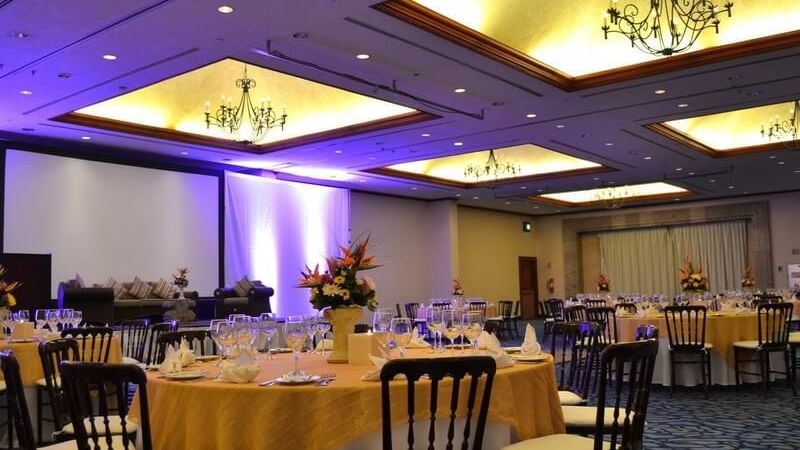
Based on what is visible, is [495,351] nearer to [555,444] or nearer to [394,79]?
[555,444]

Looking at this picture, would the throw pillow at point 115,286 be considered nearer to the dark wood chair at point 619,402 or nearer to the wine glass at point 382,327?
the wine glass at point 382,327

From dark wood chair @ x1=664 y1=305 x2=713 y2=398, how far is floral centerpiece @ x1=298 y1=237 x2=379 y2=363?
483cm

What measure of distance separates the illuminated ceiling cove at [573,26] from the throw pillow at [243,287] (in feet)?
24.1

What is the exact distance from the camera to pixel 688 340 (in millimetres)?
7387

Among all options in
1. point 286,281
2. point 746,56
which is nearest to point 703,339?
point 746,56

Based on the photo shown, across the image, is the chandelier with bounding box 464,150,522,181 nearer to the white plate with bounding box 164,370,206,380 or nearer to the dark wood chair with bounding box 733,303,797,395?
the dark wood chair with bounding box 733,303,797,395

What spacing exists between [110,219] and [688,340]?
9.32 metres

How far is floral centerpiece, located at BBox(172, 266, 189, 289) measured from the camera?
12.1m

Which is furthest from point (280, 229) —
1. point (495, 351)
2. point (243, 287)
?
point (495, 351)

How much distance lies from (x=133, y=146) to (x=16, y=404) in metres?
9.52

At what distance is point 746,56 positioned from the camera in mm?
7461

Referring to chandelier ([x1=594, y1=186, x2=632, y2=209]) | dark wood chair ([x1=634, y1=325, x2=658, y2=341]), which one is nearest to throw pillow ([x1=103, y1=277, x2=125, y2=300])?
dark wood chair ([x1=634, y1=325, x2=658, y2=341])

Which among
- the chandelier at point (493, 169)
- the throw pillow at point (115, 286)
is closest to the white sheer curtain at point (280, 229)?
the throw pillow at point (115, 286)

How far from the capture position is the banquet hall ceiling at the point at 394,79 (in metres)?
6.39
